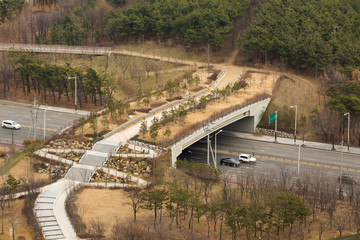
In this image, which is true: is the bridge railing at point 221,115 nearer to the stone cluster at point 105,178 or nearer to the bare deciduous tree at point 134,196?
the stone cluster at point 105,178

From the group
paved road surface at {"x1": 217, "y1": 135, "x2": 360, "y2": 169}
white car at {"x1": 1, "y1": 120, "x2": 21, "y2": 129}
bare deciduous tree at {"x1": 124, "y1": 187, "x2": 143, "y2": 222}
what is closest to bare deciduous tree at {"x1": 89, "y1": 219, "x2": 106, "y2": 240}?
bare deciduous tree at {"x1": 124, "y1": 187, "x2": 143, "y2": 222}

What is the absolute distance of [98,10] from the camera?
14200cm

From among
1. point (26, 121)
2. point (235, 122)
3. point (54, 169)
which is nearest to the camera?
point (54, 169)

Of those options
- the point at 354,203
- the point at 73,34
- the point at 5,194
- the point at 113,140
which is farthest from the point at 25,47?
the point at 354,203

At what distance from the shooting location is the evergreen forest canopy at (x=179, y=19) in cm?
12344

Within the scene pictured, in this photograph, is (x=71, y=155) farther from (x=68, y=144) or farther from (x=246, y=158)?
(x=246, y=158)

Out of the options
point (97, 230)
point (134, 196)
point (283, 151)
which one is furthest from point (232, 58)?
point (97, 230)

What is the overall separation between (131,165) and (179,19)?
56699mm

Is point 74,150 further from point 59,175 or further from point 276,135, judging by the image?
point 276,135

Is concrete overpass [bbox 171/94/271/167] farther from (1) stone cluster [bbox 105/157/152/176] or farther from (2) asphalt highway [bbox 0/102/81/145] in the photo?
(2) asphalt highway [bbox 0/102/81/145]

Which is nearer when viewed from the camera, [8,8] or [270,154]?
[270,154]

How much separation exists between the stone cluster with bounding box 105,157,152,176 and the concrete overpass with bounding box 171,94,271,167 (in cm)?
406

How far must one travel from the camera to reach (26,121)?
9412 cm

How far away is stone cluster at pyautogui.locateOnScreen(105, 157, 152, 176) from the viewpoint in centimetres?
7612
